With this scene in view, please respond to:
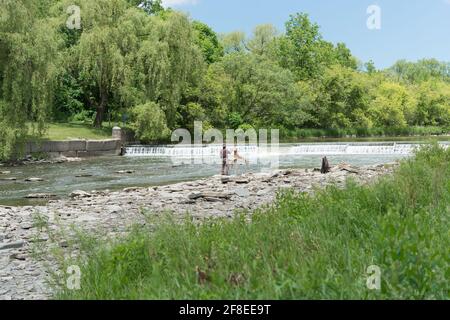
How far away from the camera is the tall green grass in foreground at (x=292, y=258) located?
3.76m

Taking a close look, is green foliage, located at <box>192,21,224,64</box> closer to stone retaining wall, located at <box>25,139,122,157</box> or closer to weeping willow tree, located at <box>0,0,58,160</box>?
stone retaining wall, located at <box>25,139,122,157</box>

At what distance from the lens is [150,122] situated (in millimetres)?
37125

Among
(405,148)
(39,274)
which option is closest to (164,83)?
(405,148)

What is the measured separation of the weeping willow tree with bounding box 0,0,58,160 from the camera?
26.4m

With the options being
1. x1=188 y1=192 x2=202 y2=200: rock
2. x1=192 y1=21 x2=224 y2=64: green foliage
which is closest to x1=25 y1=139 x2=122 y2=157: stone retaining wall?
x1=188 y1=192 x2=202 y2=200: rock

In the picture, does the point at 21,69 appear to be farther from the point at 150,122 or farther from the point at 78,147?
the point at 150,122

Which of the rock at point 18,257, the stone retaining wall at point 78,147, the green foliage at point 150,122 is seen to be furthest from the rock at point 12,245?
the green foliage at point 150,122

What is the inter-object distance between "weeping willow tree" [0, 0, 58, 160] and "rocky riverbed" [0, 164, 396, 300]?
40.2 feet

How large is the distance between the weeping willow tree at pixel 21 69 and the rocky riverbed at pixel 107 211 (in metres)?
12.3

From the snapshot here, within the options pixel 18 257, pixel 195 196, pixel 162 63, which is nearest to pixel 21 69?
pixel 162 63

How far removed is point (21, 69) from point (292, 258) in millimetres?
25348

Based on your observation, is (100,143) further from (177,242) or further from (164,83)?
(177,242)

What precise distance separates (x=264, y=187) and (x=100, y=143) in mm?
20978

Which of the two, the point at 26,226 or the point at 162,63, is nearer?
the point at 26,226
